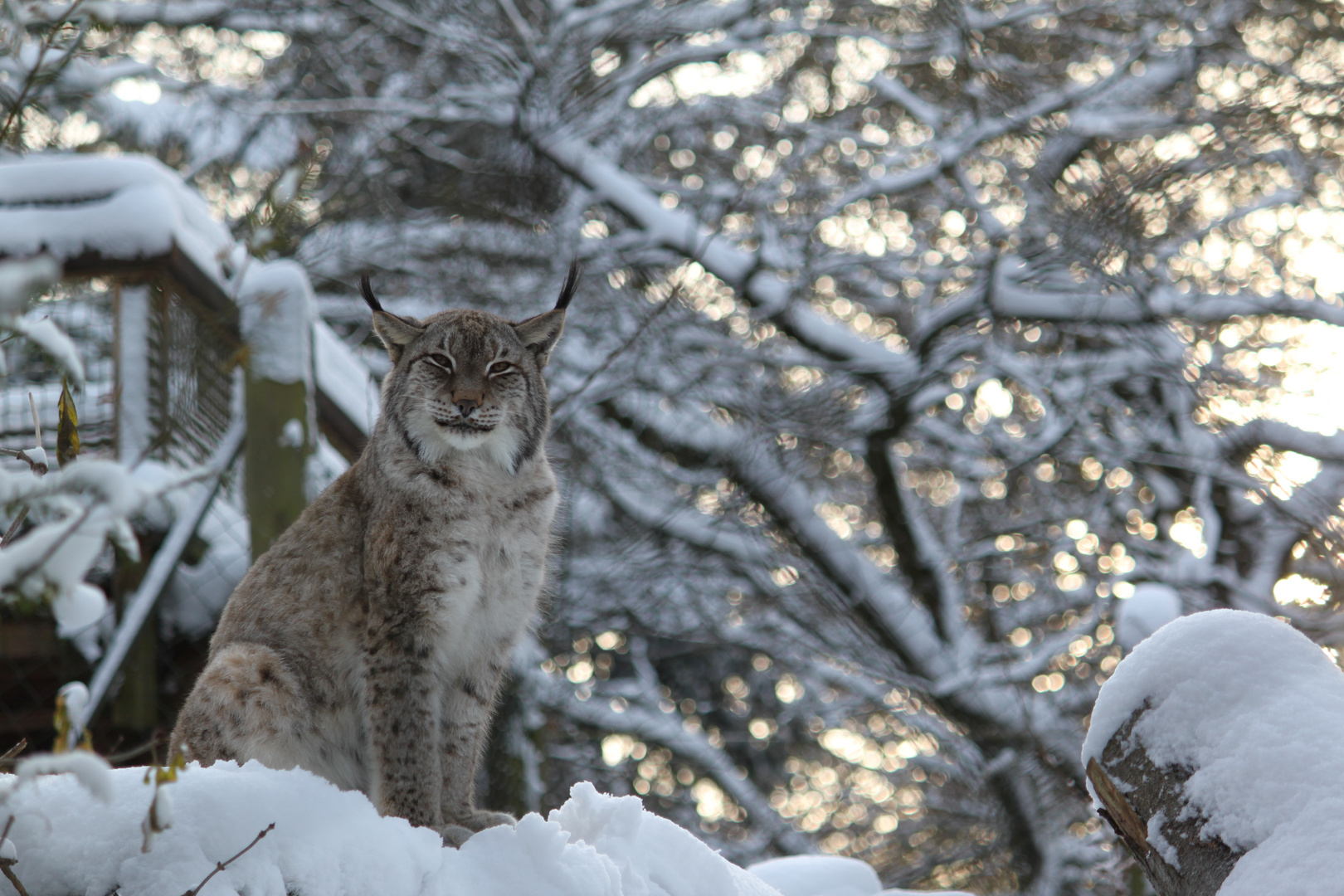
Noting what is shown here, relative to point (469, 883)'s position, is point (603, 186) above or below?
above

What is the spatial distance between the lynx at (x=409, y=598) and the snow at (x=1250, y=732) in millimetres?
1535

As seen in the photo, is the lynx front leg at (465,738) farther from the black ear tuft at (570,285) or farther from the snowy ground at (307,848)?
the black ear tuft at (570,285)

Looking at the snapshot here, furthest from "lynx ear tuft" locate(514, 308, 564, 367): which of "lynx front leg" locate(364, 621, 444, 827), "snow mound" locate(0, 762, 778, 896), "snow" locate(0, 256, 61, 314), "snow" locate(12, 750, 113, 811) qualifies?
"snow" locate(12, 750, 113, 811)

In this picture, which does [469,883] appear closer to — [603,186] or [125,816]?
[125,816]

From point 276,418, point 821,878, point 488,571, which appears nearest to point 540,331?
point 488,571

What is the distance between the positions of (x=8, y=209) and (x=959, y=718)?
5.52m

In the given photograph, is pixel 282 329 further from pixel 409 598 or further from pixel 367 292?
pixel 409 598

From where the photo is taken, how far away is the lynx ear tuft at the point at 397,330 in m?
3.15

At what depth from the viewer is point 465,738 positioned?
2.98 m

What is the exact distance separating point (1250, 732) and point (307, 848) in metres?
1.57

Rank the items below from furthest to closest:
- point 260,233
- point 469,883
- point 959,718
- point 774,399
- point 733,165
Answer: point 733,165, point 774,399, point 959,718, point 469,883, point 260,233

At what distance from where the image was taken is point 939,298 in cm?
781

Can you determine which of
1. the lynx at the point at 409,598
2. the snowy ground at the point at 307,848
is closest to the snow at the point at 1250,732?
the snowy ground at the point at 307,848

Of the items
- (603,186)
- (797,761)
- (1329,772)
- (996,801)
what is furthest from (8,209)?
(797,761)
